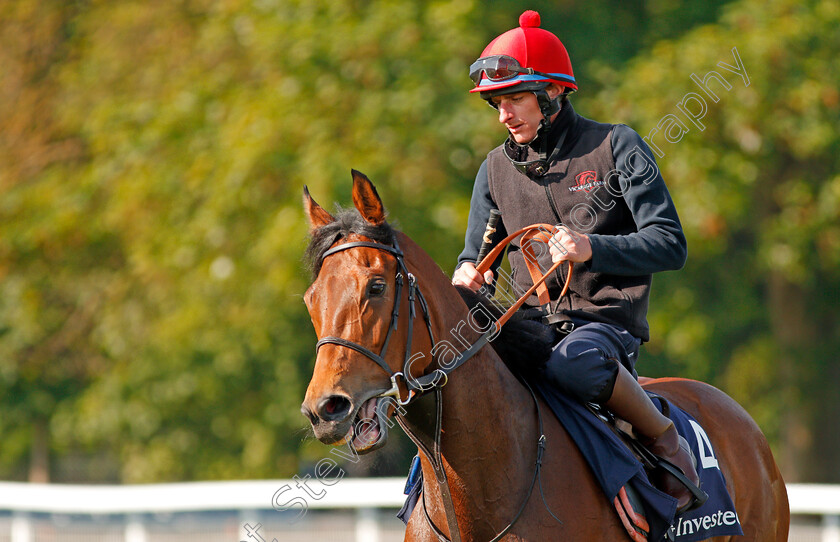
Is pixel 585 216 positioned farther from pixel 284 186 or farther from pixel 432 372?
pixel 284 186

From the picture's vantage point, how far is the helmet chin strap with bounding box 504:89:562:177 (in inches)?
171

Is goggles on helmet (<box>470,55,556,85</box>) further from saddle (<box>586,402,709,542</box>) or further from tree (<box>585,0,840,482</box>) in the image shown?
tree (<box>585,0,840,482</box>)

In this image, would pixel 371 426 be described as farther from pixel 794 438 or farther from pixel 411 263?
pixel 794 438

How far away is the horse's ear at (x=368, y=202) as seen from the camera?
3449 millimetres

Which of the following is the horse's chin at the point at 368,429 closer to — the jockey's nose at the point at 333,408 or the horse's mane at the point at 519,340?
the jockey's nose at the point at 333,408

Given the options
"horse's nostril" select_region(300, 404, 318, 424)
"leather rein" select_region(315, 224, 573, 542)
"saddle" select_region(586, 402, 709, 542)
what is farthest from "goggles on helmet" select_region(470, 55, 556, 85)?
"horse's nostril" select_region(300, 404, 318, 424)

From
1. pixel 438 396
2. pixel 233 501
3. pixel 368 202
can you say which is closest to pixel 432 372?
pixel 438 396

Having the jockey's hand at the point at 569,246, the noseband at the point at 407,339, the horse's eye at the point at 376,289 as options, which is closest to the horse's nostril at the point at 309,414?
the noseband at the point at 407,339

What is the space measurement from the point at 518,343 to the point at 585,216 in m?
0.71

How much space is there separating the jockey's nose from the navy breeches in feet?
3.62

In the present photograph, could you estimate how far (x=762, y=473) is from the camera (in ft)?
16.7

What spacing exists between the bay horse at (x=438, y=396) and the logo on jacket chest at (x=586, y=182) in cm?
87

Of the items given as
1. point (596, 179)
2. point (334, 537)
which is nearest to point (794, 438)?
point (334, 537)

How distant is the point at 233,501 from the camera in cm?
973
